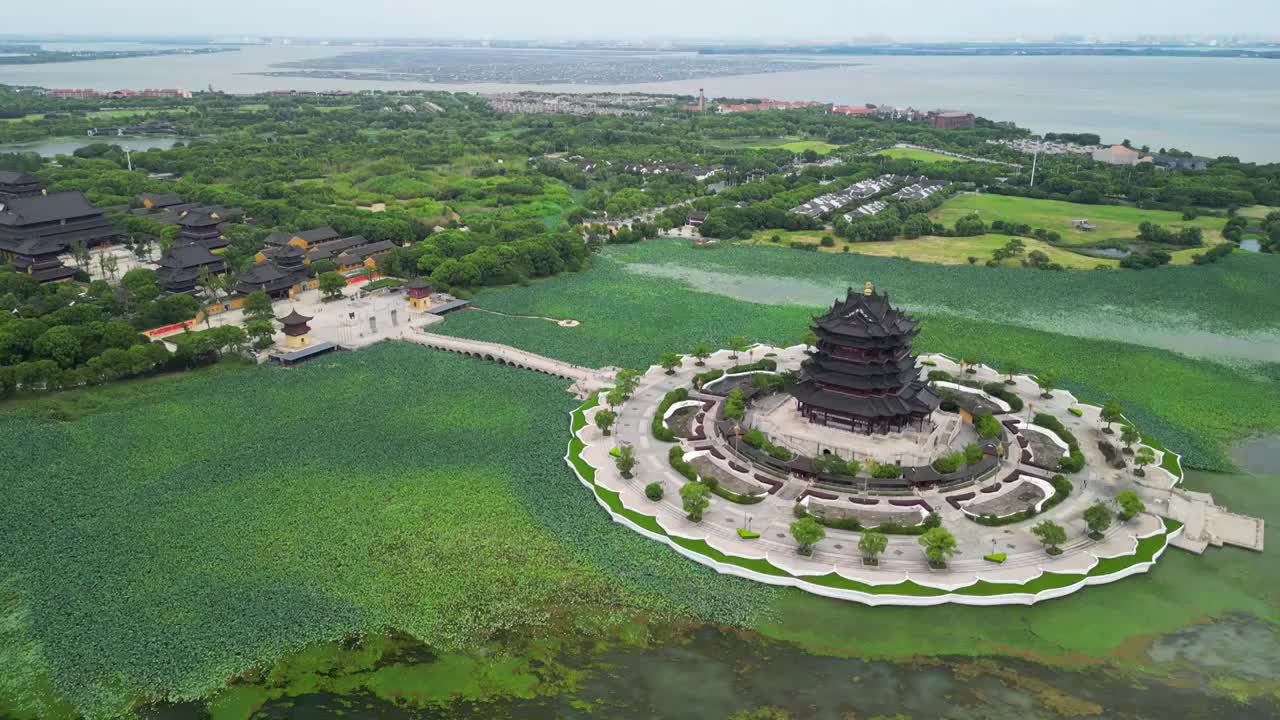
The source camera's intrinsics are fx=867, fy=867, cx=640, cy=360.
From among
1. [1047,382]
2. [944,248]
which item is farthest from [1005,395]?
[944,248]

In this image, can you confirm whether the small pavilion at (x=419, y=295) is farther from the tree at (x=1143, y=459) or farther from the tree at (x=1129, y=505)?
the tree at (x=1129, y=505)

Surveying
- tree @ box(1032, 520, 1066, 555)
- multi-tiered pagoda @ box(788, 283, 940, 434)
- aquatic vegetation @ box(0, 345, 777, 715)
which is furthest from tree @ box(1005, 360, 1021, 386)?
aquatic vegetation @ box(0, 345, 777, 715)

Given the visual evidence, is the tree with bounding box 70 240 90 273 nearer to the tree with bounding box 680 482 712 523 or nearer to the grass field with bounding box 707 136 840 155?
the tree with bounding box 680 482 712 523

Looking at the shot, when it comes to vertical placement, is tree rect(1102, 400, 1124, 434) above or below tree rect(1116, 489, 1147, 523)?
above

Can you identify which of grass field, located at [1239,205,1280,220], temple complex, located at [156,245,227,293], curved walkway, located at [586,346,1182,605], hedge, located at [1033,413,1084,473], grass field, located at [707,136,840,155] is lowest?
curved walkway, located at [586,346,1182,605]

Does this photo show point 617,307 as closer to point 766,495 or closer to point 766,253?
point 766,253

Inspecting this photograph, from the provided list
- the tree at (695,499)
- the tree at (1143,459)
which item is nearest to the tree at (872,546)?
the tree at (695,499)
